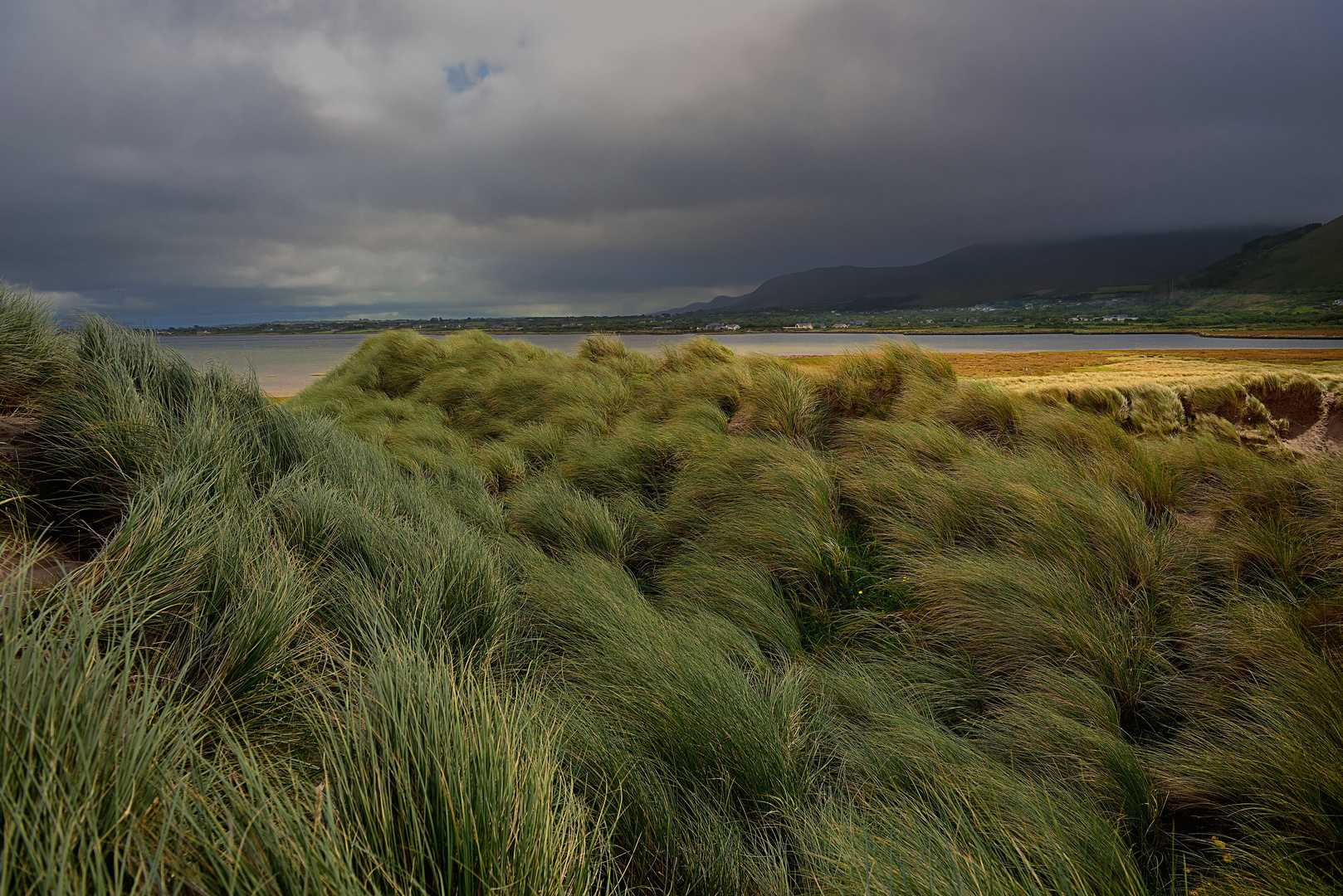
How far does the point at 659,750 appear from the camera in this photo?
1940 millimetres

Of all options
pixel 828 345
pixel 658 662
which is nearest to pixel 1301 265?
pixel 828 345

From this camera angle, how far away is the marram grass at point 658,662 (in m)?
1.09

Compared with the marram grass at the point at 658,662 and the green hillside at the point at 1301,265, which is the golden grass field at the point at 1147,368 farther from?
the green hillside at the point at 1301,265

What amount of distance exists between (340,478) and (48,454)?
146cm

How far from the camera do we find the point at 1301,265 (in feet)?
225

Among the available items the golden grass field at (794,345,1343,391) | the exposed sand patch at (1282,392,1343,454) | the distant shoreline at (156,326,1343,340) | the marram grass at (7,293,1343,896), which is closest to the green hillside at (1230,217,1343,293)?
the distant shoreline at (156,326,1343,340)

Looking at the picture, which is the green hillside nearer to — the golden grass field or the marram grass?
the golden grass field

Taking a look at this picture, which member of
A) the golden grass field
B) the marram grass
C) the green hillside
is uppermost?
the green hillside

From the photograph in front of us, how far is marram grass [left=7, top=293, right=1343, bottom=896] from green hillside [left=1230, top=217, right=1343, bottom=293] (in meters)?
83.2

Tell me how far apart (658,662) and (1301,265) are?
104 meters

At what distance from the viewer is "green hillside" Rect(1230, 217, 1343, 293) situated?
61.9 meters

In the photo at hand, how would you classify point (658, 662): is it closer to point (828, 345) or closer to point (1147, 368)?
point (1147, 368)

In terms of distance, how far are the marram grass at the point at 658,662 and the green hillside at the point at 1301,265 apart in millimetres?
83227

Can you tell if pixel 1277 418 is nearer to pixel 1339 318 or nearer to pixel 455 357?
pixel 455 357
